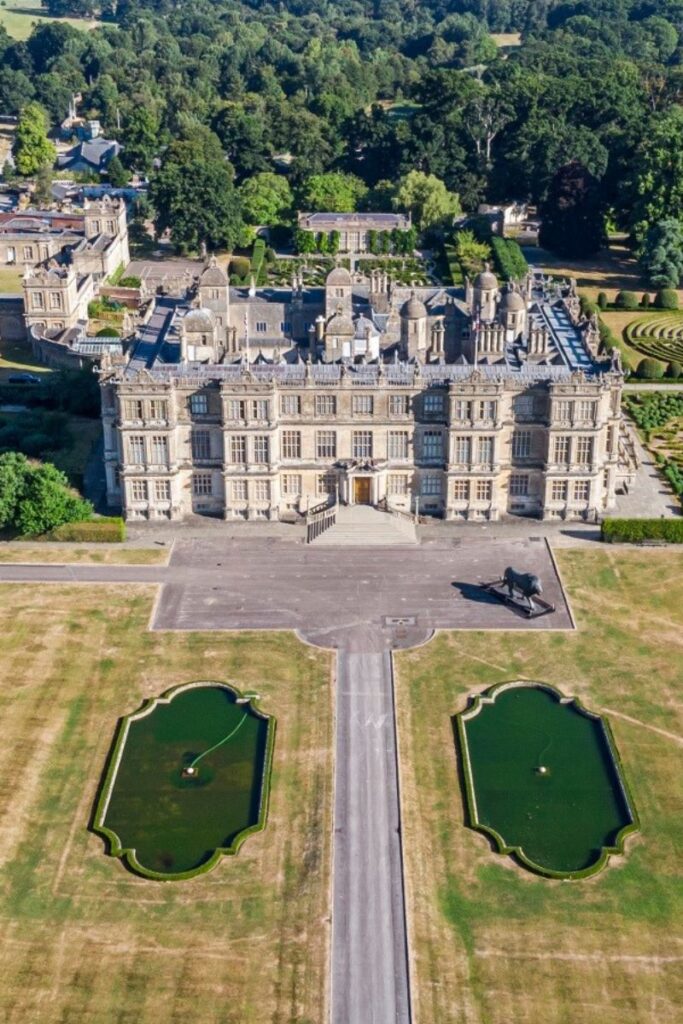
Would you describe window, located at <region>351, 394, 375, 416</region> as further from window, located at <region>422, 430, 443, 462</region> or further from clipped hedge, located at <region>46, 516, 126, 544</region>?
clipped hedge, located at <region>46, 516, 126, 544</region>

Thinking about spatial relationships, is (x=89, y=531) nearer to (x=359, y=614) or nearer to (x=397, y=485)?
(x=359, y=614)

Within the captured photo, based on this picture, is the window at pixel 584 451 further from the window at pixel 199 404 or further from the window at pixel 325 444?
the window at pixel 199 404

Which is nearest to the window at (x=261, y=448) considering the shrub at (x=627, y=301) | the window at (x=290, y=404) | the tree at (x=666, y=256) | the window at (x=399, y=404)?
the window at (x=290, y=404)

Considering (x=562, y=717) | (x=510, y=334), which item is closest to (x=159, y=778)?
(x=562, y=717)

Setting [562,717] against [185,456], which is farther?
[185,456]

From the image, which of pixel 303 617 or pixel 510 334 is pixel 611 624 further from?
pixel 510 334

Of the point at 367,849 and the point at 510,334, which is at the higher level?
the point at 510,334

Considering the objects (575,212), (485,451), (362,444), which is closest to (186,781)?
(362,444)
